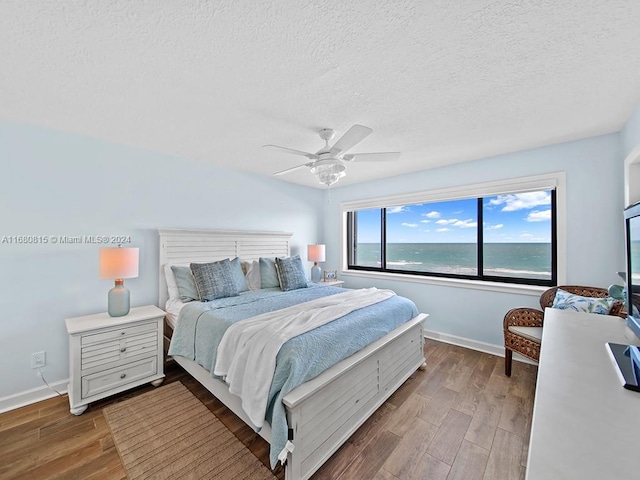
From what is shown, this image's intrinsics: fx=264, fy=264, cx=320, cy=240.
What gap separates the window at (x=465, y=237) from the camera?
306 cm

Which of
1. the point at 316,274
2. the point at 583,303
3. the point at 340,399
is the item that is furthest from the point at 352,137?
the point at 316,274

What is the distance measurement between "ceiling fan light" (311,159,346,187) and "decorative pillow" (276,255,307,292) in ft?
4.74

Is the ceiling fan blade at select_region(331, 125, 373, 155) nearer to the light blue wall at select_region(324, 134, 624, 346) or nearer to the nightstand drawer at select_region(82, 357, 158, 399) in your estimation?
the light blue wall at select_region(324, 134, 624, 346)

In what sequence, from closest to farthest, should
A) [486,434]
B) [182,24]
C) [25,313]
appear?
[182,24], [486,434], [25,313]

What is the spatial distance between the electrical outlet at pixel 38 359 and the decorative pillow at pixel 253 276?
6.34 feet

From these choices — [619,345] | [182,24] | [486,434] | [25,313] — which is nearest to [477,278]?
[486,434]

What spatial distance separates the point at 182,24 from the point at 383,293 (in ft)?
8.99

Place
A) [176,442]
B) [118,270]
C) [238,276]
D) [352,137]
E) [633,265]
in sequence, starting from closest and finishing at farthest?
[633,265], [176,442], [352,137], [118,270], [238,276]

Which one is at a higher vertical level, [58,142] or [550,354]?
[58,142]

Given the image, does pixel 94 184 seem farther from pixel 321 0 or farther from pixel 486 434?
pixel 486 434

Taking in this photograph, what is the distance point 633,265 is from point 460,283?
82.8 inches

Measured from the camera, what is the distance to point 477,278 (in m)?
3.43

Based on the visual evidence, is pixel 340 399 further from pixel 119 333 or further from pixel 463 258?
pixel 463 258

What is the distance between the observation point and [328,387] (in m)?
1.67
